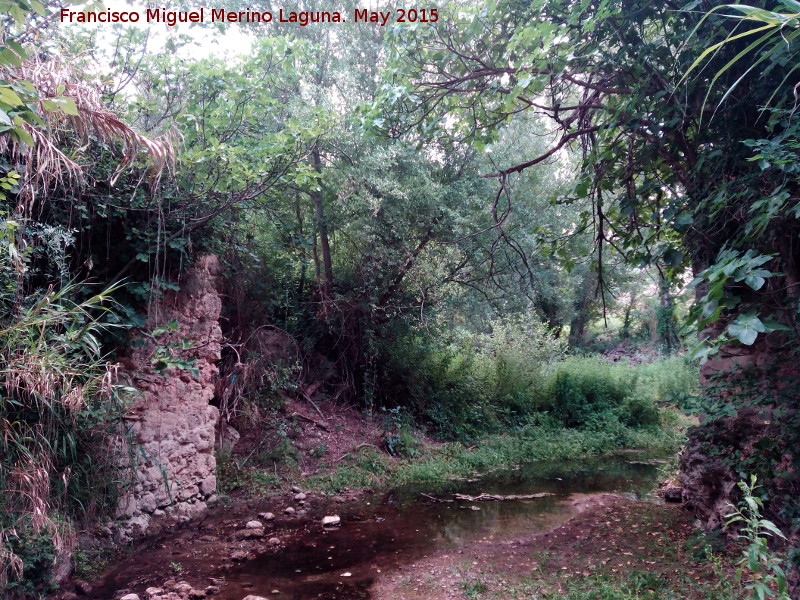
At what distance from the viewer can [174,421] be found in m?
5.43

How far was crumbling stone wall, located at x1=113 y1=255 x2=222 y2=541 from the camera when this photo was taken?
491 cm


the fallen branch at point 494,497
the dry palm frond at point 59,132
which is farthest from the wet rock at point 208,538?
the dry palm frond at point 59,132

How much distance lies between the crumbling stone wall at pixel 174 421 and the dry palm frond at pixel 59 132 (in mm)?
1519

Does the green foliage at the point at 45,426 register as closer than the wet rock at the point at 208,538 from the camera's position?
Yes

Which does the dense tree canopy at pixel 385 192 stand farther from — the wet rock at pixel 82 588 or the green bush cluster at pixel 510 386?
the wet rock at pixel 82 588

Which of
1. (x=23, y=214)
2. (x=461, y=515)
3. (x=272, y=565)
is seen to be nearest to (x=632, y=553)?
(x=461, y=515)

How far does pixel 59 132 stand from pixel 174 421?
2.87 meters

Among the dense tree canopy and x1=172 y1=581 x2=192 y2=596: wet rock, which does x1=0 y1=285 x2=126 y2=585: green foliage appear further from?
x1=172 y1=581 x2=192 y2=596: wet rock

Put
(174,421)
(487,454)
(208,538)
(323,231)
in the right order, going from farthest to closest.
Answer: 1. (323,231)
2. (487,454)
3. (174,421)
4. (208,538)

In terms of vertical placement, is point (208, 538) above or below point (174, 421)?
below

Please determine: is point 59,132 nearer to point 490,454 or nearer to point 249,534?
point 249,534

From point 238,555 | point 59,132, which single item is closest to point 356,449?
point 238,555

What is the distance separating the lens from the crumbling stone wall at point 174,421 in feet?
16.1

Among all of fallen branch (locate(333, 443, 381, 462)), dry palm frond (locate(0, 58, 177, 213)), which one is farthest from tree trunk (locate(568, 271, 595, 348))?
dry palm frond (locate(0, 58, 177, 213))
